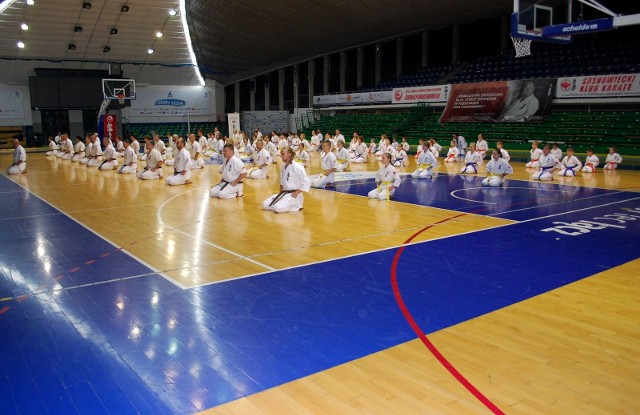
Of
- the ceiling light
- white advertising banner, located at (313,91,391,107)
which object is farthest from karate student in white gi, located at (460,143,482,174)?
the ceiling light

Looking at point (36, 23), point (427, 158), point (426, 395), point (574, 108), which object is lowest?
point (426, 395)

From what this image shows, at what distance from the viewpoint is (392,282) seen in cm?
680

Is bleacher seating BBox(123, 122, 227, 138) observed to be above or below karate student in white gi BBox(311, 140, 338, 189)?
above

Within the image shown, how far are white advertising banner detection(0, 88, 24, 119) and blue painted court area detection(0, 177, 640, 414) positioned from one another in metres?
33.0

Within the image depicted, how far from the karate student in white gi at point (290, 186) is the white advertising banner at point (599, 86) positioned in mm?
19442

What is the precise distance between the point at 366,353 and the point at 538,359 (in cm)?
151

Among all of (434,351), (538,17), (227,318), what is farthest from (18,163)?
(434,351)

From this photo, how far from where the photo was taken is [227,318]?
5.62m

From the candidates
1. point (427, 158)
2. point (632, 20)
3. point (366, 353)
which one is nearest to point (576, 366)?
point (366, 353)

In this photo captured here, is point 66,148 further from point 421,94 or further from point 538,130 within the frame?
point 538,130

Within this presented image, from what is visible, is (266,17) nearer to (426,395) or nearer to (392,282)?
(392,282)

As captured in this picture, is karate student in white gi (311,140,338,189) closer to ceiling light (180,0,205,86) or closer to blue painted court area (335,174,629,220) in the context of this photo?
blue painted court area (335,174,629,220)

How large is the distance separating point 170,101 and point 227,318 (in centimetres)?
4115

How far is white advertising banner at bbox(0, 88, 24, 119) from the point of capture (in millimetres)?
36625
